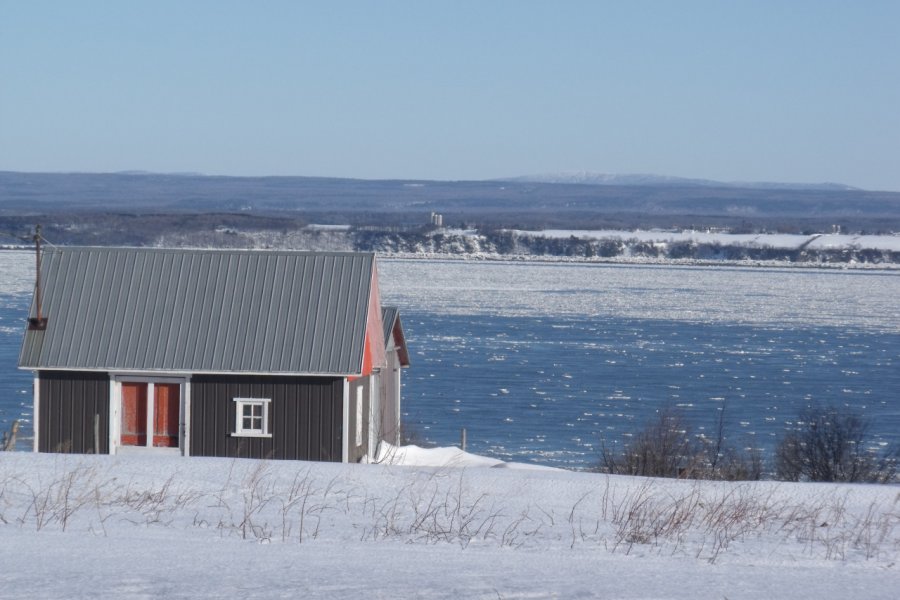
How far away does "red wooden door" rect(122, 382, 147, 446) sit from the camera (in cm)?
2186

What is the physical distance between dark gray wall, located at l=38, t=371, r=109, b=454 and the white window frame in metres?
2.23

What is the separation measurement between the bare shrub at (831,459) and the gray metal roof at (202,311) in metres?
9.04

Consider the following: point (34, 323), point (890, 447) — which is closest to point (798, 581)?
point (34, 323)

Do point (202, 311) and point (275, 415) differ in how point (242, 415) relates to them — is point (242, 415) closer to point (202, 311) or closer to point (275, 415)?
point (275, 415)

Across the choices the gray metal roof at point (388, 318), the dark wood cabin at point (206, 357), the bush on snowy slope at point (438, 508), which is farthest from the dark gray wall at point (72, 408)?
the bush on snowy slope at point (438, 508)

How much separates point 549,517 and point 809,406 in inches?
1171

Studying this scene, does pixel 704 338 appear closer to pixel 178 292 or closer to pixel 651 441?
pixel 651 441

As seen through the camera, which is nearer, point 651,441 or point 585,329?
point 651,441

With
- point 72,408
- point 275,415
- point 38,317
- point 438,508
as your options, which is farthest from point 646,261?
point 438,508

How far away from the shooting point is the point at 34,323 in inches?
880

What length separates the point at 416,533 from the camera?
9.38m

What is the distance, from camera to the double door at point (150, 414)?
21781 mm

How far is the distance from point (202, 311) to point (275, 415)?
2.41m

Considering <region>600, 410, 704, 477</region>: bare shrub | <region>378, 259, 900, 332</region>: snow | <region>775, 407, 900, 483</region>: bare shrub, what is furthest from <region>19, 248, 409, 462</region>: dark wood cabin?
<region>378, 259, 900, 332</region>: snow
